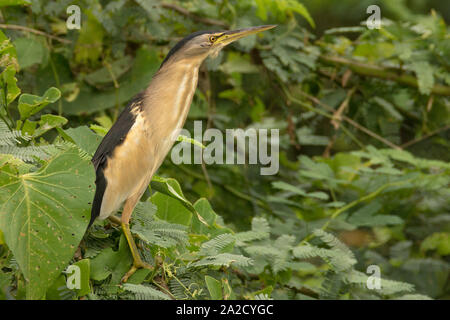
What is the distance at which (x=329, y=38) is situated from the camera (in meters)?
2.19

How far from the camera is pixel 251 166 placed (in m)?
2.05

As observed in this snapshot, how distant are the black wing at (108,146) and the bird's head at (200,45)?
0.28 feet

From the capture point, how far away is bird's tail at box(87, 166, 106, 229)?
83 cm

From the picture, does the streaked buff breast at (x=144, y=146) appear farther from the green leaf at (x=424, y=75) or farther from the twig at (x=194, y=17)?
the green leaf at (x=424, y=75)

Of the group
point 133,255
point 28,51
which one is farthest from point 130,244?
point 28,51

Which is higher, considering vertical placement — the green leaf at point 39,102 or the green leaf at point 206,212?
the green leaf at point 39,102

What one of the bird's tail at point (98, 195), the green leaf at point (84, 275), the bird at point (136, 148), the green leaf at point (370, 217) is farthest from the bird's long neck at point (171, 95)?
the green leaf at point (370, 217)

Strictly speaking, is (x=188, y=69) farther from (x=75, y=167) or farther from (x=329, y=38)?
(x=329, y=38)

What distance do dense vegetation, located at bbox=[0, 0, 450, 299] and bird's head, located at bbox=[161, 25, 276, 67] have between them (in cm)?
20

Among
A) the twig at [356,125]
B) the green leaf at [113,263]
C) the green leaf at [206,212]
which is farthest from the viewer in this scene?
the twig at [356,125]

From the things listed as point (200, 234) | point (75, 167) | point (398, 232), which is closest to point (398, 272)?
point (398, 232)

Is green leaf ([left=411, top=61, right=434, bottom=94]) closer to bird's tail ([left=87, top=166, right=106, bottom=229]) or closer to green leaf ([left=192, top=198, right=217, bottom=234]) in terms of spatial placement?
green leaf ([left=192, top=198, right=217, bottom=234])

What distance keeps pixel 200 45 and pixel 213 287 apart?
0.36m

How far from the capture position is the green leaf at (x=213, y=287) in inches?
34.0
